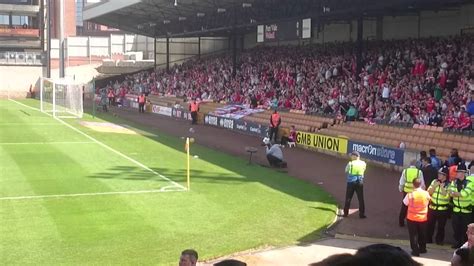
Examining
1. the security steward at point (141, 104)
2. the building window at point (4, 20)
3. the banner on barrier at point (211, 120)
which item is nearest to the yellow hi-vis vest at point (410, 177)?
the banner on barrier at point (211, 120)

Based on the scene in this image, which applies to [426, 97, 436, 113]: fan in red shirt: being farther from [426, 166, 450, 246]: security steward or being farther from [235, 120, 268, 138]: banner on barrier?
[426, 166, 450, 246]: security steward

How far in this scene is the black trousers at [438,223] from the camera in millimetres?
12812

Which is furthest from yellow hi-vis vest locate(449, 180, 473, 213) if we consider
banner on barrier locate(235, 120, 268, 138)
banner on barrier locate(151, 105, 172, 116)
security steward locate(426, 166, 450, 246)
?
banner on barrier locate(151, 105, 172, 116)

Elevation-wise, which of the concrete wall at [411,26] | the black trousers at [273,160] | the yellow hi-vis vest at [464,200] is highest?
the concrete wall at [411,26]

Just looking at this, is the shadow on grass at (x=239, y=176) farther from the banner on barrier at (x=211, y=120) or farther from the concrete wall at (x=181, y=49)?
the concrete wall at (x=181, y=49)

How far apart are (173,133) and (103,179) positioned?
51.0 ft

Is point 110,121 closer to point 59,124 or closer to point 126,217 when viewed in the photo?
point 59,124

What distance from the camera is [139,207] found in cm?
1559

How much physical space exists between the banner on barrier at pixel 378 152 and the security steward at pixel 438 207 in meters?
9.34

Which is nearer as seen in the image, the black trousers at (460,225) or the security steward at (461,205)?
the security steward at (461,205)

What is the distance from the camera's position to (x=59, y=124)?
37.8 m

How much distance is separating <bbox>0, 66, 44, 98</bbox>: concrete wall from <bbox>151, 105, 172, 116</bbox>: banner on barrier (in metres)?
26.5

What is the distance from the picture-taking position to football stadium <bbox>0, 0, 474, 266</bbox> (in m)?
12.4

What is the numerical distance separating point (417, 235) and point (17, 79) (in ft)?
215
